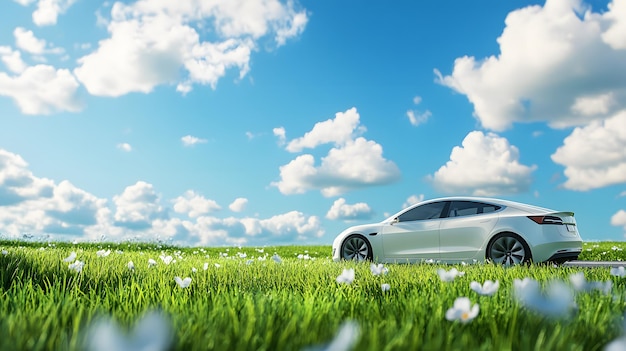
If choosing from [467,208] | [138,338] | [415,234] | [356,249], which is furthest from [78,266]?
[467,208]

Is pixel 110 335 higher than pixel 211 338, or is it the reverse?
pixel 110 335

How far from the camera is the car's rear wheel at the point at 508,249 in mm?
11398

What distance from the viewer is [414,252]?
42.0 ft

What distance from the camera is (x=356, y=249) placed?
1363 centimetres

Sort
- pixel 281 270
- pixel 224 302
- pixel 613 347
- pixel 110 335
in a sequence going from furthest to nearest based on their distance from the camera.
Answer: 1. pixel 281 270
2. pixel 224 302
3. pixel 613 347
4. pixel 110 335

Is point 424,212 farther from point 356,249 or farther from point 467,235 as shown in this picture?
point 356,249

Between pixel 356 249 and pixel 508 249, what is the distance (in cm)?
381

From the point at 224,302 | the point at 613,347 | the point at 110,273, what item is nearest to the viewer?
the point at 613,347

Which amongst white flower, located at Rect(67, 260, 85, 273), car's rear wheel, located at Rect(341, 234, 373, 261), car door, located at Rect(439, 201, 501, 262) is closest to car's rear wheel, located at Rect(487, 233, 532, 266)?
car door, located at Rect(439, 201, 501, 262)

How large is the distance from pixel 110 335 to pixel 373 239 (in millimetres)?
12338

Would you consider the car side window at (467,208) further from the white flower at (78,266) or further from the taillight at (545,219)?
the white flower at (78,266)

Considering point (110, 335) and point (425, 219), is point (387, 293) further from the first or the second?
point (425, 219)

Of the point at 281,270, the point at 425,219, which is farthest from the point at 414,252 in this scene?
the point at 281,270

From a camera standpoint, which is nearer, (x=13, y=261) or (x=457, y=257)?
(x=13, y=261)
